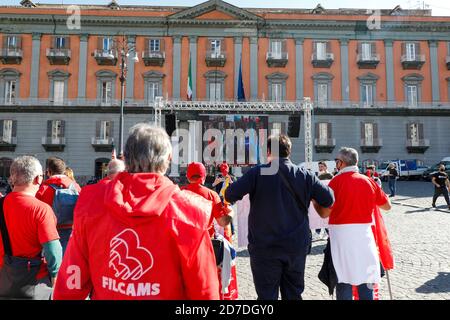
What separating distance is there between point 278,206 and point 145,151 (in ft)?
5.52

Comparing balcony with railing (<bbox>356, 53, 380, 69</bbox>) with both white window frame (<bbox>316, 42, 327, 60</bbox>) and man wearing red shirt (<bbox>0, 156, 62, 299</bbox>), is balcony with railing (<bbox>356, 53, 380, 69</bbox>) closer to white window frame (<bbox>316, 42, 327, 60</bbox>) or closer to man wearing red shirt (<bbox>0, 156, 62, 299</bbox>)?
white window frame (<bbox>316, 42, 327, 60</bbox>)

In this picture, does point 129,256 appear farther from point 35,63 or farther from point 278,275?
point 35,63

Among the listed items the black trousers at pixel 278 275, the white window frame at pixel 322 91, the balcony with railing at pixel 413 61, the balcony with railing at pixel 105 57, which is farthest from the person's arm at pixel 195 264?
the balcony with railing at pixel 413 61

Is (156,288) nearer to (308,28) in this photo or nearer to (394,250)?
(394,250)

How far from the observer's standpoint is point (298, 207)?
10.0 ft

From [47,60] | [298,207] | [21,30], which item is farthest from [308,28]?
[298,207]

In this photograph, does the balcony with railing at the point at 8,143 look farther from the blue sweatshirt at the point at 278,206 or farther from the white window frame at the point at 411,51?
the white window frame at the point at 411,51

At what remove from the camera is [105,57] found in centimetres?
2938

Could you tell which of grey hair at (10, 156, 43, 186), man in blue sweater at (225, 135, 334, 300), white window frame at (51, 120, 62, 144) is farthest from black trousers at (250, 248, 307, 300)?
white window frame at (51, 120, 62, 144)

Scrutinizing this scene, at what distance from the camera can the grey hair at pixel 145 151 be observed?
5.31 feet

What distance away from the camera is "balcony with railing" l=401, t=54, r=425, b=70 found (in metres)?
30.4

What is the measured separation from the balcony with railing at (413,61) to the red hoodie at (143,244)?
113ft

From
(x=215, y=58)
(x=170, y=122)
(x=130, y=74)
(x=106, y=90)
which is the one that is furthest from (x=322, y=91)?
(x=106, y=90)
